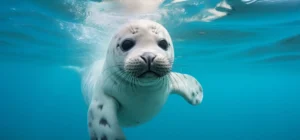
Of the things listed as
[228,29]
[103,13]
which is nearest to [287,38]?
[228,29]

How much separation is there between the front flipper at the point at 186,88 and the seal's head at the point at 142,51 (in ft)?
4.72

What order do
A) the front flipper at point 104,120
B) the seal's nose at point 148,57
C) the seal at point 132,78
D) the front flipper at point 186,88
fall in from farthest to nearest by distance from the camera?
the front flipper at point 186,88 → the front flipper at point 104,120 → the seal at point 132,78 → the seal's nose at point 148,57

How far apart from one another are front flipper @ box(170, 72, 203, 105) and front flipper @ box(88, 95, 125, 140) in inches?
59.2

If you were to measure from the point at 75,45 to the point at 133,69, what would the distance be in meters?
12.5

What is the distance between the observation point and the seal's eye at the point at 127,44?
310 centimetres

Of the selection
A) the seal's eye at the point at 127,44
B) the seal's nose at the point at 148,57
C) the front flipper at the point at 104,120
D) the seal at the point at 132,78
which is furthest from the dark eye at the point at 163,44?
the front flipper at the point at 104,120

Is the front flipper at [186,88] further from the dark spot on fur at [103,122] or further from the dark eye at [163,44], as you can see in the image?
the dark spot on fur at [103,122]

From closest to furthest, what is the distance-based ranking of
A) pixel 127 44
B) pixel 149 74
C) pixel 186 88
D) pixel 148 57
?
pixel 148 57 < pixel 149 74 < pixel 127 44 < pixel 186 88

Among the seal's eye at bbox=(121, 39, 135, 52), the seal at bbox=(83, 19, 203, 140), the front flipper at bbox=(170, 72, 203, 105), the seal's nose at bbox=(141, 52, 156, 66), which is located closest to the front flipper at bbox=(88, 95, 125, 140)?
the seal at bbox=(83, 19, 203, 140)

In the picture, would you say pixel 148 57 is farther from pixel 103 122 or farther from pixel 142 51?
pixel 103 122

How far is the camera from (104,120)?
3191 millimetres

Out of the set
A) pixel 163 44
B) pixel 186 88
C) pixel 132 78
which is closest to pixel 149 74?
pixel 132 78

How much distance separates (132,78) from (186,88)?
201cm

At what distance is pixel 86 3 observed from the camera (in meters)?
7.39
